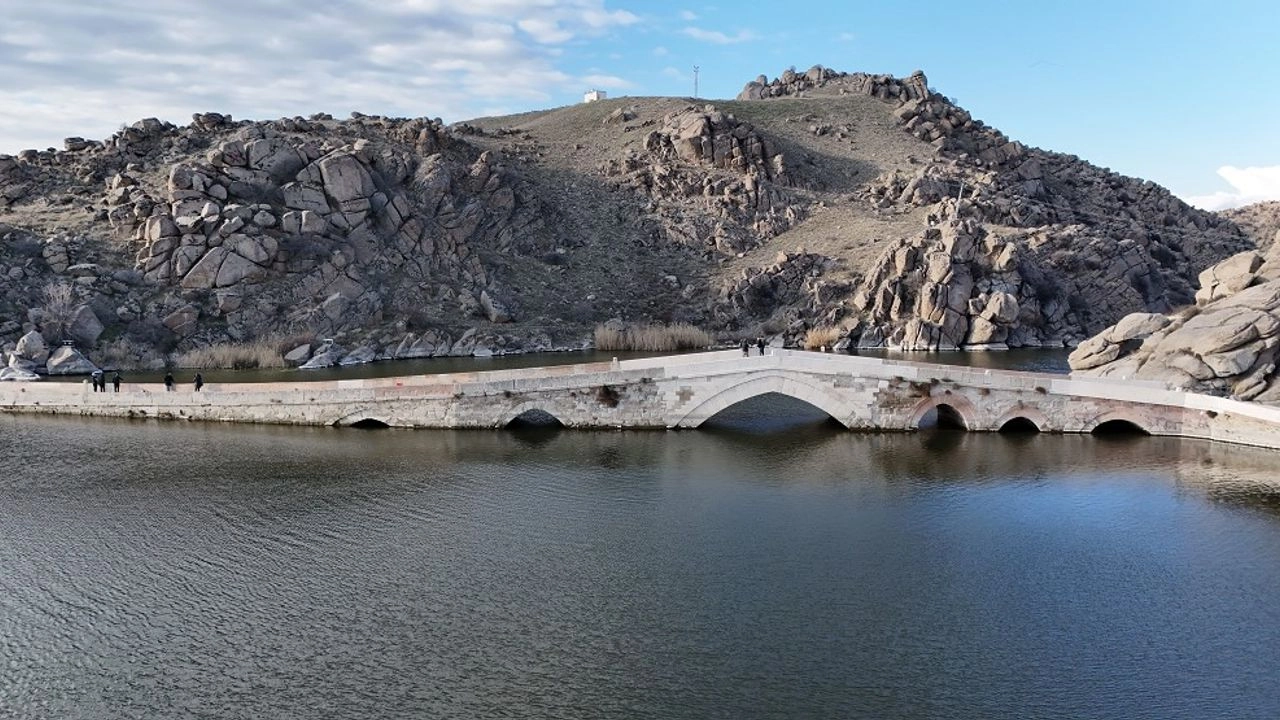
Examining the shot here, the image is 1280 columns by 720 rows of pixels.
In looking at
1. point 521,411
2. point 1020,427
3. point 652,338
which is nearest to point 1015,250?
point 652,338

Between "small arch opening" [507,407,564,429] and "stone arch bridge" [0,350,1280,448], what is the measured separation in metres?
0.91

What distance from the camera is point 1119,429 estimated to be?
38.8m

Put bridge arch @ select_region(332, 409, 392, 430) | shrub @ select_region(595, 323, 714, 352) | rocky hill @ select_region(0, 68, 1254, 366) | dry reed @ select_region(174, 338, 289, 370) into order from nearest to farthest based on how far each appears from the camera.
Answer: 1. bridge arch @ select_region(332, 409, 392, 430)
2. dry reed @ select_region(174, 338, 289, 370)
3. rocky hill @ select_region(0, 68, 1254, 366)
4. shrub @ select_region(595, 323, 714, 352)

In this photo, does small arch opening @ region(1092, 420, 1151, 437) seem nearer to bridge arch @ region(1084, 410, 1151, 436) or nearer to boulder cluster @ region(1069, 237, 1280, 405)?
bridge arch @ region(1084, 410, 1151, 436)

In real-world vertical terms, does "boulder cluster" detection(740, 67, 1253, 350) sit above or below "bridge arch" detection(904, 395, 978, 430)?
above

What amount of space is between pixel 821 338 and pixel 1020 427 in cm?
3388

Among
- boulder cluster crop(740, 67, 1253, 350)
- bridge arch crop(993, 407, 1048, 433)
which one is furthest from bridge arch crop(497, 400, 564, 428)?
boulder cluster crop(740, 67, 1253, 350)

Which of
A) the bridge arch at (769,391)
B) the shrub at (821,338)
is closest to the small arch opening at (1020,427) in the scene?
the bridge arch at (769,391)

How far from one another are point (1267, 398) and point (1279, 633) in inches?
822

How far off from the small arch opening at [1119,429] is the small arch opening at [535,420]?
2222 centimetres

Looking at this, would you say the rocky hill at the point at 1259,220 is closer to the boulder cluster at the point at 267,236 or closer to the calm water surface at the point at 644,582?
the boulder cluster at the point at 267,236

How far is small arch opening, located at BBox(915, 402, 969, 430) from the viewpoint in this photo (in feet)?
130

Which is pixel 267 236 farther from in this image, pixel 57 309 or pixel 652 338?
pixel 652 338

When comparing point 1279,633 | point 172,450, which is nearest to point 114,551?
point 172,450
